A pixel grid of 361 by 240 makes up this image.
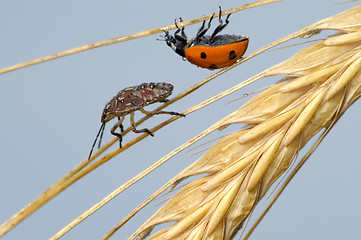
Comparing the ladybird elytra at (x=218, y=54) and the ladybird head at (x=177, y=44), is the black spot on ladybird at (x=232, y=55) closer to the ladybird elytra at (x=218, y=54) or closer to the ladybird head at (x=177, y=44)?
the ladybird elytra at (x=218, y=54)

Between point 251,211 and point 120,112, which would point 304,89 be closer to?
point 251,211

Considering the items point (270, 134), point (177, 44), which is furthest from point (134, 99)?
point (270, 134)

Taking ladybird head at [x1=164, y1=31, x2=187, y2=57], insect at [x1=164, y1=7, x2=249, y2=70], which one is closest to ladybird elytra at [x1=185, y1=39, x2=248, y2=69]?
insect at [x1=164, y1=7, x2=249, y2=70]

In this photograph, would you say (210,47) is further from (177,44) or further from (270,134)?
(270,134)

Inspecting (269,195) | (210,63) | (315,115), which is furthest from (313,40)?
(210,63)

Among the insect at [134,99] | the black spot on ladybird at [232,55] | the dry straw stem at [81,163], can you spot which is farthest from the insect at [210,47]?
the dry straw stem at [81,163]

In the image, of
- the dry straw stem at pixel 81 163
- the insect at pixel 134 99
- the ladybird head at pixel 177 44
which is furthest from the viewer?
the ladybird head at pixel 177 44
